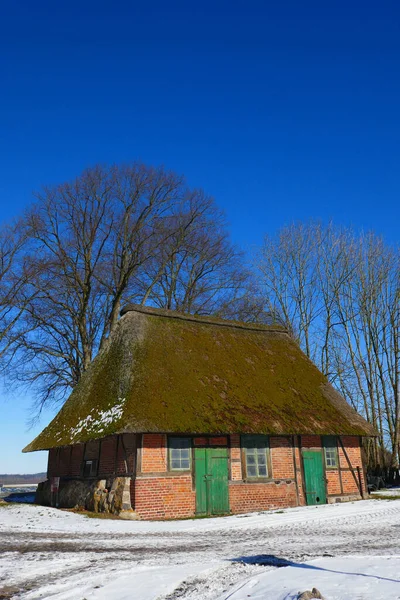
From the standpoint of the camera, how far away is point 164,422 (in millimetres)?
15453

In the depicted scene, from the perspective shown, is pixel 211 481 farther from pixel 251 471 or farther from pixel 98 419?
pixel 98 419

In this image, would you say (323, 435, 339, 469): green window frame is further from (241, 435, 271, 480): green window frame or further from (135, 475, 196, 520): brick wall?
(135, 475, 196, 520): brick wall

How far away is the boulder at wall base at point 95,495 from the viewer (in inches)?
595

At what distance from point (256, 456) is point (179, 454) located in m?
2.80

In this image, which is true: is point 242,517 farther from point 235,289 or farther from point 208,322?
point 235,289

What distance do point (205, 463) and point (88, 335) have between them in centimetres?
1267

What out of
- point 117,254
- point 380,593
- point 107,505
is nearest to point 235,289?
point 117,254

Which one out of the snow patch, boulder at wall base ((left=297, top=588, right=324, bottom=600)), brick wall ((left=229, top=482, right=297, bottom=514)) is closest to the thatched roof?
the snow patch

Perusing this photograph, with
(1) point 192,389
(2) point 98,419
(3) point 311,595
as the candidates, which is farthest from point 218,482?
(3) point 311,595

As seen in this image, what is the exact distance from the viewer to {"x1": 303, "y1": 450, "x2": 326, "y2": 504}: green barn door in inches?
707

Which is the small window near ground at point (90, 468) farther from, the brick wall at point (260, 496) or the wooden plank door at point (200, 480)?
the brick wall at point (260, 496)

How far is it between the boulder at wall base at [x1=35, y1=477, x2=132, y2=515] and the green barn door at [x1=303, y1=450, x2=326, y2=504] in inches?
250

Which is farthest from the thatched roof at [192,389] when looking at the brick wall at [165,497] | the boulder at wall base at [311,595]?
the boulder at wall base at [311,595]

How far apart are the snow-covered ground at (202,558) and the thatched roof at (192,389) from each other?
317 cm
